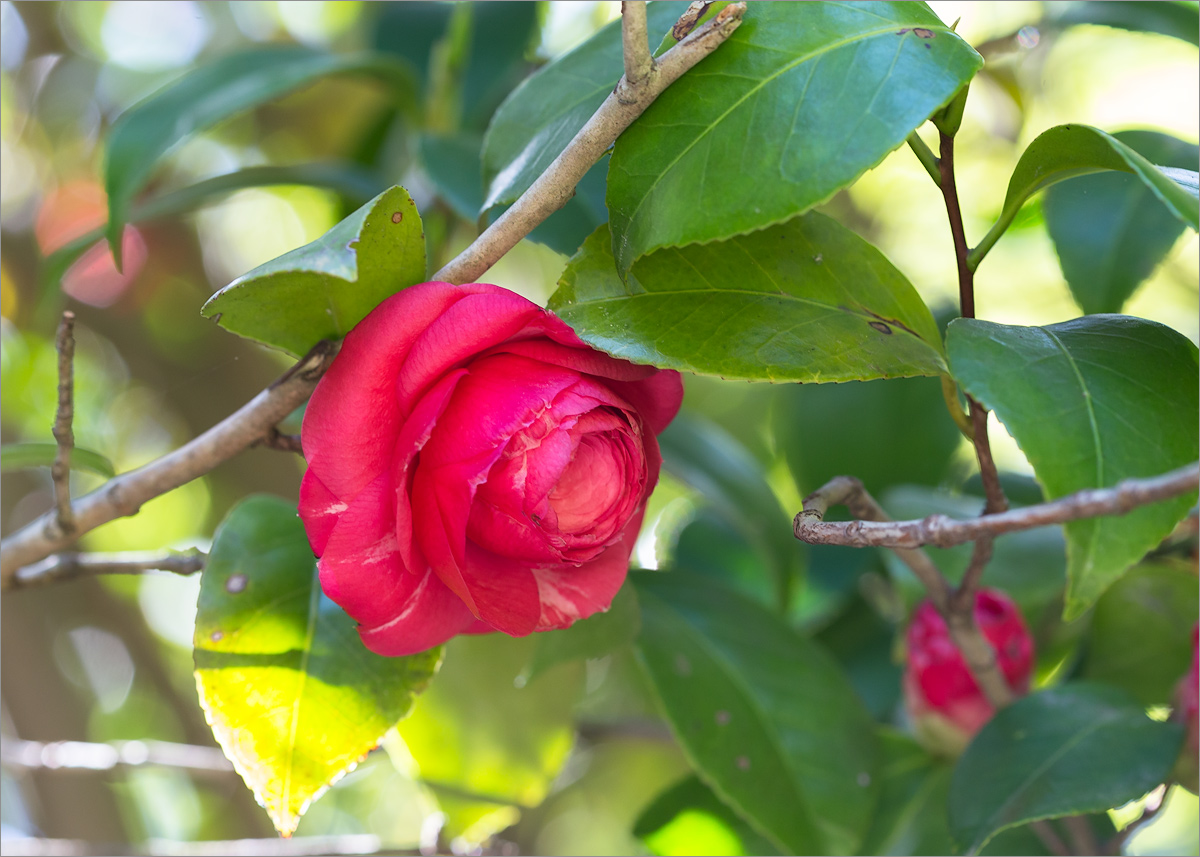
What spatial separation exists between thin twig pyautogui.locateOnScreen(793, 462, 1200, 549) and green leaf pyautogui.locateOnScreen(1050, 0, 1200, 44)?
59 cm

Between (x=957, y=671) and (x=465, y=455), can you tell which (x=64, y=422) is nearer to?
(x=465, y=455)

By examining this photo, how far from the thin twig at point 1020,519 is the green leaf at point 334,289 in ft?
0.68

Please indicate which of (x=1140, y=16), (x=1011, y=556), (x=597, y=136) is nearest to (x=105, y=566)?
(x=597, y=136)

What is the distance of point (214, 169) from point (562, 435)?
111cm

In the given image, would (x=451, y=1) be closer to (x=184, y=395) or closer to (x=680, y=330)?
(x=184, y=395)

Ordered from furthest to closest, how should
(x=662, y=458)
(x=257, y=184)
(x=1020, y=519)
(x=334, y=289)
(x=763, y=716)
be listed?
1. (x=257, y=184)
2. (x=763, y=716)
3. (x=662, y=458)
4. (x=334, y=289)
5. (x=1020, y=519)

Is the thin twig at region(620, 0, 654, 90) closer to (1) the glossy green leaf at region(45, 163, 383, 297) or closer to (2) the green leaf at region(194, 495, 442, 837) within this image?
(2) the green leaf at region(194, 495, 442, 837)

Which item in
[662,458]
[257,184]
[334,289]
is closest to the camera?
[334,289]

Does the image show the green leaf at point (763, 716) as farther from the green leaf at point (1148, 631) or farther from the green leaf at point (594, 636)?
the green leaf at point (1148, 631)

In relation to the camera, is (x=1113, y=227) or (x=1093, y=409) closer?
(x=1093, y=409)

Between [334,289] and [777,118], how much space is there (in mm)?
200

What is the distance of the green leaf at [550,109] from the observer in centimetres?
41

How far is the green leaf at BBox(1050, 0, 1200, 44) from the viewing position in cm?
72

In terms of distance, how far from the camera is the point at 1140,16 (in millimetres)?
748
